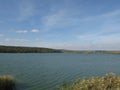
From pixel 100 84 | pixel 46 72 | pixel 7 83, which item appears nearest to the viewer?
pixel 100 84

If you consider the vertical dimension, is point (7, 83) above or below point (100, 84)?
below

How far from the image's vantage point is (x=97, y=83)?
18000 millimetres

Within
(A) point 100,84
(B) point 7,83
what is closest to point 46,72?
(B) point 7,83

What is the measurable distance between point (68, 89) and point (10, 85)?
32.9 ft

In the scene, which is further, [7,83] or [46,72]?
[46,72]

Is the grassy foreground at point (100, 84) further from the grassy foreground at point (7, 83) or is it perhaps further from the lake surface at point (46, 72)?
the lake surface at point (46, 72)

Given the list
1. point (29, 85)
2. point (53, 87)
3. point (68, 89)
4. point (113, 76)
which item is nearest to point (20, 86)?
point (29, 85)

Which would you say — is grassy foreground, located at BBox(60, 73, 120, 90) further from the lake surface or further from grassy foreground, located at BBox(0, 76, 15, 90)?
the lake surface

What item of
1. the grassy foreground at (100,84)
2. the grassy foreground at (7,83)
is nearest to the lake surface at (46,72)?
the grassy foreground at (7,83)

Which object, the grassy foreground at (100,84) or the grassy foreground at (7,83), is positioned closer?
the grassy foreground at (100,84)

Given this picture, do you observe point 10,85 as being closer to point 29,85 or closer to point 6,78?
point 6,78

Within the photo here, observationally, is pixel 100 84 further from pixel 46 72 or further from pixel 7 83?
pixel 46 72

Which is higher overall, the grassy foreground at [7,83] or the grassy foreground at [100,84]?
the grassy foreground at [100,84]

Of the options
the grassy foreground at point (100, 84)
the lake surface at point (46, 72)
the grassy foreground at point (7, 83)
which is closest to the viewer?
the grassy foreground at point (100, 84)
